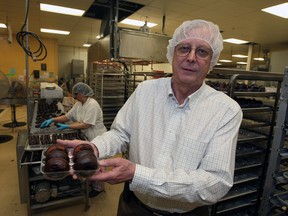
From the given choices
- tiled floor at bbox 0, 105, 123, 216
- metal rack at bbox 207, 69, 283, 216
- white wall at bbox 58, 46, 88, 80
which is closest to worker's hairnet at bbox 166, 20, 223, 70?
metal rack at bbox 207, 69, 283, 216

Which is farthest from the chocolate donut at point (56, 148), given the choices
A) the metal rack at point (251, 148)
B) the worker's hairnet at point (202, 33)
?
the metal rack at point (251, 148)

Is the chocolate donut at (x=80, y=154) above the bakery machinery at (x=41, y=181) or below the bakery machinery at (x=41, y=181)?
above

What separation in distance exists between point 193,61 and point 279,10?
11.5 feet

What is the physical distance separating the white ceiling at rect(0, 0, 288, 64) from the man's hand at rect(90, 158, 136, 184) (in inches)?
129

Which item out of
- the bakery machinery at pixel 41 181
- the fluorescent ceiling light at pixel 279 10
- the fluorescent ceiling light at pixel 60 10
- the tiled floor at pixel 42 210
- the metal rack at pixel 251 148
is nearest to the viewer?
the metal rack at pixel 251 148

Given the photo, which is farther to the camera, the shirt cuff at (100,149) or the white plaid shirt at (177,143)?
the shirt cuff at (100,149)

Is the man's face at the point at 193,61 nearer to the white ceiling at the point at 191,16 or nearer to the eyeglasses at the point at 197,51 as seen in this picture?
the eyeglasses at the point at 197,51

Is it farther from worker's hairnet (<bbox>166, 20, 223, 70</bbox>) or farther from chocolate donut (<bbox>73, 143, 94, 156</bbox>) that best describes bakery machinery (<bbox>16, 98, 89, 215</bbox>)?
worker's hairnet (<bbox>166, 20, 223, 70</bbox>)

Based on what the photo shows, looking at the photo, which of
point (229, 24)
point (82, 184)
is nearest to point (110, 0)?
point (229, 24)

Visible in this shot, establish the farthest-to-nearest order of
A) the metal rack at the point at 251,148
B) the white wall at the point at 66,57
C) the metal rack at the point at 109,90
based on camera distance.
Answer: the white wall at the point at 66,57, the metal rack at the point at 109,90, the metal rack at the point at 251,148

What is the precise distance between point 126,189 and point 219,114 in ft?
2.24

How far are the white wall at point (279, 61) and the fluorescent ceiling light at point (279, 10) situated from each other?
2.18m

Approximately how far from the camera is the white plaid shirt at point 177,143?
77 centimetres

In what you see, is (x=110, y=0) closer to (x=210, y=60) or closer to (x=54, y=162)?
(x=210, y=60)
